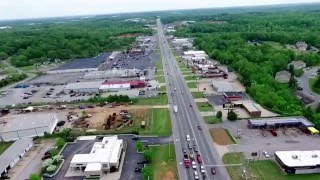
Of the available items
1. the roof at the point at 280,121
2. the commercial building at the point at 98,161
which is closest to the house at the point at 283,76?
the roof at the point at 280,121

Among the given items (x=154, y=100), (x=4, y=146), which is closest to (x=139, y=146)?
(x=154, y=100)

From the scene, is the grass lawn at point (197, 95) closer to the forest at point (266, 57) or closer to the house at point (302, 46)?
the forest at point (266, 57)

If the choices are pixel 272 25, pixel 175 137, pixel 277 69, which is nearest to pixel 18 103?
pixel 175 137

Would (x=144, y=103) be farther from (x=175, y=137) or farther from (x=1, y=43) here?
(x=1, y=43)

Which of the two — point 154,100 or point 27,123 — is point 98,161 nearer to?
point 27,123

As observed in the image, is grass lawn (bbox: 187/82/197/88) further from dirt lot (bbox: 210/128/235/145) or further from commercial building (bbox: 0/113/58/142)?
commercial building (bbox: 0/113/58/142)

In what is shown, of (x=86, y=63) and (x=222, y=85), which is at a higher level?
(x=222, y=85)

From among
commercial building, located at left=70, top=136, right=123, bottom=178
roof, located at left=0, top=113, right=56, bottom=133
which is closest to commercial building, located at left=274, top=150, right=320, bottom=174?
commercial building, located at left=70, top=136, right=123, bottom=178
